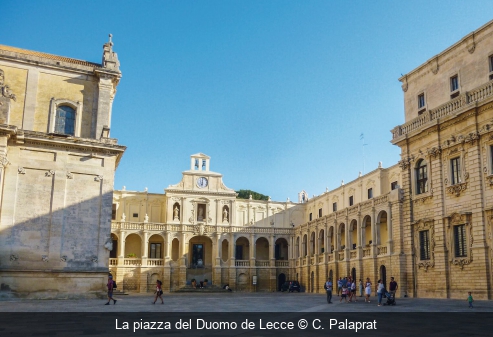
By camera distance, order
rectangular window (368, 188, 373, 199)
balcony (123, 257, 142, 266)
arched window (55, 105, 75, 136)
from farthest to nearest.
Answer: balcony (123, 257, 142, 266), rectangular window (368, 188, 373, 199), arched window (55, 105, 75, 136)

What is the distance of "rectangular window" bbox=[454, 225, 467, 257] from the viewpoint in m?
28.9

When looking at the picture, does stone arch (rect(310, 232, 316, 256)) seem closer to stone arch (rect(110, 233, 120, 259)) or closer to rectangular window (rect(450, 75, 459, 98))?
stone arch (rect(110, 233, 120, 259))

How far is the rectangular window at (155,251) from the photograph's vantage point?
62.2m

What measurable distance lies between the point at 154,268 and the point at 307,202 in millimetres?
23525

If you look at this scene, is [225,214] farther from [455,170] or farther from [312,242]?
[455,170]

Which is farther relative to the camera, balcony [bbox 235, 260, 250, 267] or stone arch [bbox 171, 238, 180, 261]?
balcony [bbox 235, 260, 250, 267]

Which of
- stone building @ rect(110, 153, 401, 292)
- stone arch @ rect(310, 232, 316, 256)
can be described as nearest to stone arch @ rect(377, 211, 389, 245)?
stone building @ rect(110, 153, 401, 292)

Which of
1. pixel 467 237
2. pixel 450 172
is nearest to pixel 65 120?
pixel 450 172

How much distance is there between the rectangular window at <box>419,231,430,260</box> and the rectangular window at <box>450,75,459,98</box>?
923 centimetres

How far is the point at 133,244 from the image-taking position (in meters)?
61.7

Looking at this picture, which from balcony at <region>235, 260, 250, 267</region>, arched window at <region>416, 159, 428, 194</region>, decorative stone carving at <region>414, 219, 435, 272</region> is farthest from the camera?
balcony at <region>235, 260, 250, 267</region>

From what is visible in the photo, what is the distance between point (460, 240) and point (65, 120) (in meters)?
26.8
